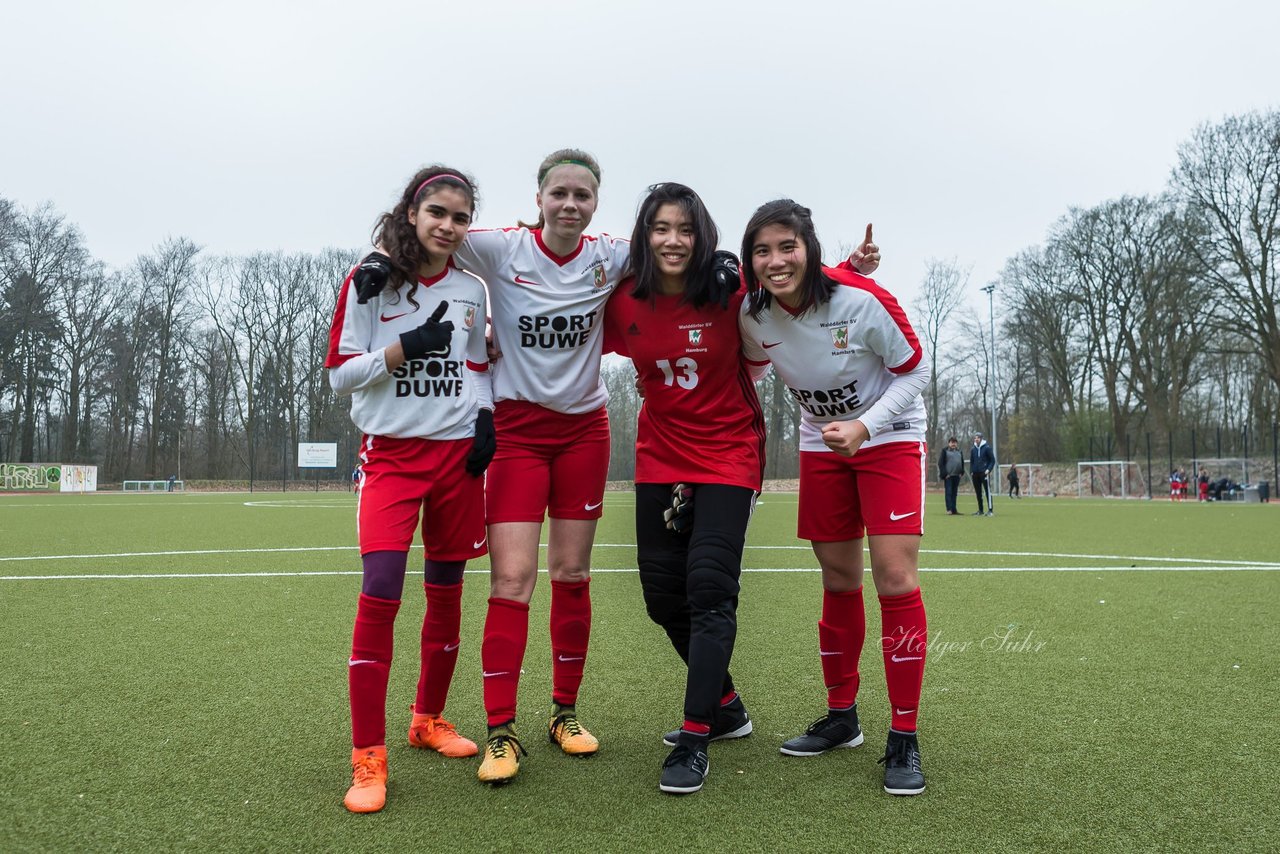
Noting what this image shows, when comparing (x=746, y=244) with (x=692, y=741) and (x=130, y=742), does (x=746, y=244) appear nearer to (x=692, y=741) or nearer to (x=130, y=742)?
(x=692, y=741)

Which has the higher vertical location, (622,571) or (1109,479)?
(622,571)

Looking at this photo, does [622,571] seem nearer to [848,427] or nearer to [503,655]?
[503,655]

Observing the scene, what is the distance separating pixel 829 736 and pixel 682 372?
4.66ft

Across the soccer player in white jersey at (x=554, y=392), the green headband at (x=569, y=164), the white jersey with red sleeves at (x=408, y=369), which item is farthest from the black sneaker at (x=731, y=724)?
the green headband at (x=569, y=164)

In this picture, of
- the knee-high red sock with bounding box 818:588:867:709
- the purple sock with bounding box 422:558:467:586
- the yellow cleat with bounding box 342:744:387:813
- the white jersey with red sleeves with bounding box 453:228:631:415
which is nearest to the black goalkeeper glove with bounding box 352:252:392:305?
the white jersey with red sleeves with bounding box 453:228:631:415

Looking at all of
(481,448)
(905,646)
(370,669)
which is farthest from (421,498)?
(905,646)

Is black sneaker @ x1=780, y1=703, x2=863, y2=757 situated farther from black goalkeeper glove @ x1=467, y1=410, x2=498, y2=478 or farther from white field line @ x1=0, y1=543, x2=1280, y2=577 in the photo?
white field line @ x1=0, y1=543, x2=1280, y2=577

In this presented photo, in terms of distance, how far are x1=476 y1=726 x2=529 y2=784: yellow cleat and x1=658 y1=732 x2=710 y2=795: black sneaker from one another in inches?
18.7

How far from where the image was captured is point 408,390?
3.05m

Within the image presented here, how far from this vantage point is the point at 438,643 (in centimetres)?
322

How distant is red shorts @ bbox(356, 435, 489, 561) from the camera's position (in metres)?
2.94

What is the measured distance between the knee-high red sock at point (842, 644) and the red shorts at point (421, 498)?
135cm

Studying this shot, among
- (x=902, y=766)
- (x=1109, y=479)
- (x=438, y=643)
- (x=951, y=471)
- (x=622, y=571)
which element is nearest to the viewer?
(x=902, y=766)

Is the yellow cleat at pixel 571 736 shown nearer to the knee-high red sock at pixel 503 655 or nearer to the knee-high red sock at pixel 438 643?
the knee-high red sock at pixel 503 655
